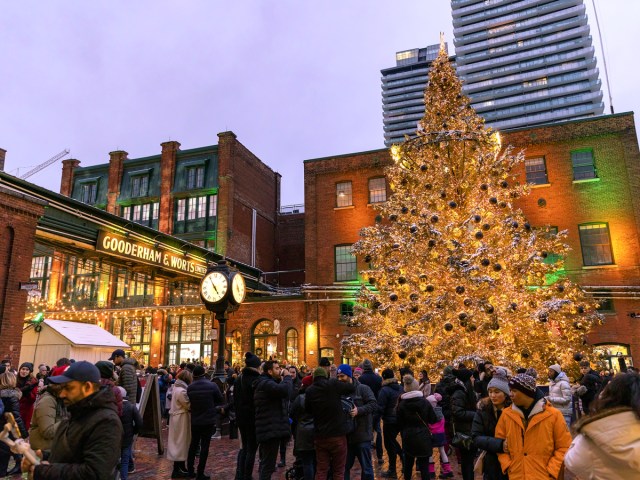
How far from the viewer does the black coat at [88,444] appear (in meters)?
2.96

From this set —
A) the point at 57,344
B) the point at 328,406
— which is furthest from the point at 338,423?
the point at 57,344

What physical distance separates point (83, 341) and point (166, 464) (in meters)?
9.32

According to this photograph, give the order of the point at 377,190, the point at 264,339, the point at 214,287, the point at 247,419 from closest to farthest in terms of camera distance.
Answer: the point at 247,419 → the point at 214,287 → the point at 264,339 → the point at 377,190

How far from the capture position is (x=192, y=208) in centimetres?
3416

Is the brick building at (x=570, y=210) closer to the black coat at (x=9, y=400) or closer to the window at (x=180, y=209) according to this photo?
the window at (x=180, y=209)

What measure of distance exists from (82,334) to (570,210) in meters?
22.6

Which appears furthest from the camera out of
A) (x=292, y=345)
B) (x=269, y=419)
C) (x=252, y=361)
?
(x=292, y=345)

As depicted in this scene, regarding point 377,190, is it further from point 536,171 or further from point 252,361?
point 252,361

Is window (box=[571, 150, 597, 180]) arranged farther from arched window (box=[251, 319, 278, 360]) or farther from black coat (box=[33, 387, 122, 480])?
black coat (box=[33, 387, 122, 480])

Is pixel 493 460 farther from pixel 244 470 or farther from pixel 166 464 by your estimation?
→ pixel 166 464

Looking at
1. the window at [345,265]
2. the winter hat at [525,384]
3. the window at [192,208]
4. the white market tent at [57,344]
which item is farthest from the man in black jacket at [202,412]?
the window at [192,208]

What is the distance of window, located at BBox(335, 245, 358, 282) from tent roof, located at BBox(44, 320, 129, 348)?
12384mm

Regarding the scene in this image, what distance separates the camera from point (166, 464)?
9250 mm

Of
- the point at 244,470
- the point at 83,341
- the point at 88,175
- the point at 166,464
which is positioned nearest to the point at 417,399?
the point at 244,470
